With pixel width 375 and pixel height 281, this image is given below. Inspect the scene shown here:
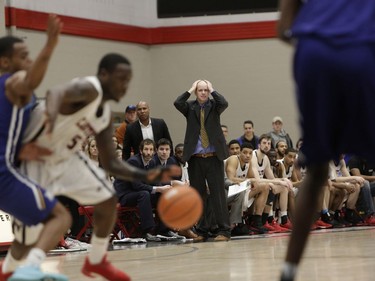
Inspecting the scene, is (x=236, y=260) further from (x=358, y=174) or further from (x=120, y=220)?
(x=358, y=174)

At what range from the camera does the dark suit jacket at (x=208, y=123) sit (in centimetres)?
1172

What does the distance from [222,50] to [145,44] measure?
179 centimetres

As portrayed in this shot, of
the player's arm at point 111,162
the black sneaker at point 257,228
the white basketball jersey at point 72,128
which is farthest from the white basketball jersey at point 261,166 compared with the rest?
the white basketball jersey at point 72,128

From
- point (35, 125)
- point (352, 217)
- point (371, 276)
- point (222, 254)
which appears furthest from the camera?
point (352, 217)

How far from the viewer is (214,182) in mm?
11734

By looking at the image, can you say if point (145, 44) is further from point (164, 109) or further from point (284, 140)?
point (284, 140)

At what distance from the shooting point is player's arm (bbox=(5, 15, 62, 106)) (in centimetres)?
478

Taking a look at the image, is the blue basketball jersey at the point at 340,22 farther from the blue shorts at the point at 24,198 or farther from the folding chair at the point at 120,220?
the folding chair at the point at 120,220

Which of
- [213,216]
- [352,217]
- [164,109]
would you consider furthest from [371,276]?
[164,109]

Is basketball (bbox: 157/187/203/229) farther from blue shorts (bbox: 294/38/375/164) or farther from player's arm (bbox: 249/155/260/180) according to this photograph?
player's arm (bbox: 249/155/260/180)

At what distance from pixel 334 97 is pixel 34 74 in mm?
1831

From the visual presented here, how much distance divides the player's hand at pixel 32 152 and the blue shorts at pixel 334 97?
6.16 feet

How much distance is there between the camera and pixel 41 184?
5293mm

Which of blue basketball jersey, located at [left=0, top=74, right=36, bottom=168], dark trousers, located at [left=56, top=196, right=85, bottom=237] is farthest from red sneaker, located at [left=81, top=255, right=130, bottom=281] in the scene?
dark trousers, located at [left=56, top=196, right=85, bottom=237]
